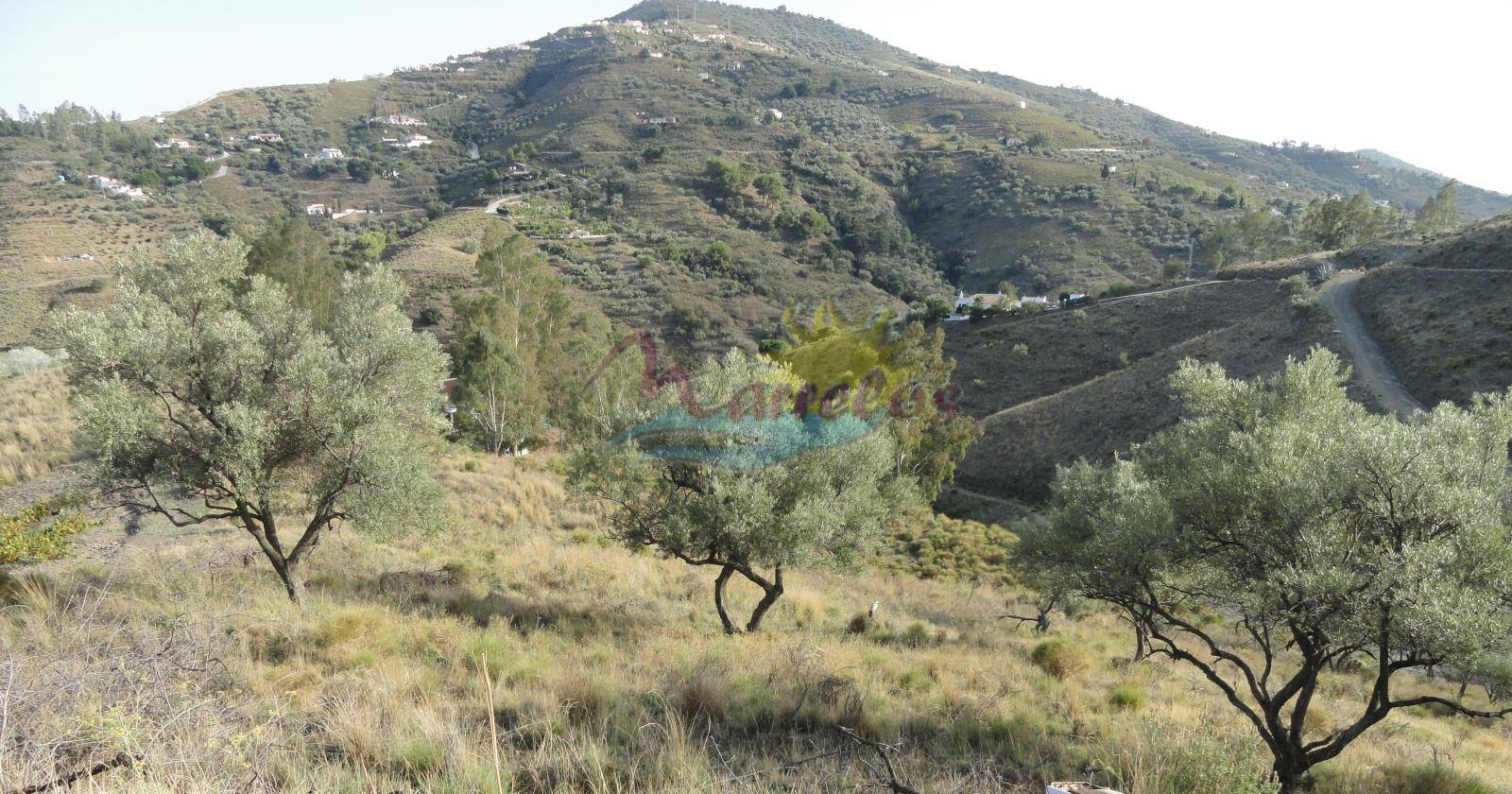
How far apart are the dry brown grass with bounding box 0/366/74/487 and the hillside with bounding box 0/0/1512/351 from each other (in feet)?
93.8

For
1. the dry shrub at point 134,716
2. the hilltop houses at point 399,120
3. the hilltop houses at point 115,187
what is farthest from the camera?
the hilltop houses at point 399,120

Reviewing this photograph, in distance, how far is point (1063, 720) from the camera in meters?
8.45

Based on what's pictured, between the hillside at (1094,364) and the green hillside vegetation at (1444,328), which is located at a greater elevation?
the green hillside vegetation at (1444,328)

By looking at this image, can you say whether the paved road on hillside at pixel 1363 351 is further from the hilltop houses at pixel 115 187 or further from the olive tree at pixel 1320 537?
the hilltop houses at pixel 115 187

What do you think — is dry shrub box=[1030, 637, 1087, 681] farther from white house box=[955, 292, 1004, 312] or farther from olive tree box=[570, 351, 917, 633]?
white house box=[955, 292, 1004, 312]

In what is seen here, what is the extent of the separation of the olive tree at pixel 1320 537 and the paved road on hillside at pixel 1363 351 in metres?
20.6

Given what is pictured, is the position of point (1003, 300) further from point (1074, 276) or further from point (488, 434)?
point (488, 434)

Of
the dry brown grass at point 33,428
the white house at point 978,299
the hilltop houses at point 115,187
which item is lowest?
the dry brown grass at point 33,428

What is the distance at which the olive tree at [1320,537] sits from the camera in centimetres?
550

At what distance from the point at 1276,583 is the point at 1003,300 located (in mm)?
54727

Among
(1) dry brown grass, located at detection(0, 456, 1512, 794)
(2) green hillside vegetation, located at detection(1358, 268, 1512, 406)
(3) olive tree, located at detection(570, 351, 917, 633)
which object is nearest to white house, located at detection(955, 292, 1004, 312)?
(2) green hillside vegetation, located at detection(1358, 268, 1512, 406)

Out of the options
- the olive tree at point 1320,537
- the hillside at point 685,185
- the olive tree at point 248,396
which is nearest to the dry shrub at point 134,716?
the olive tree at point 248,396

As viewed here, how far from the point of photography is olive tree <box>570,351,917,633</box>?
35.8 ft

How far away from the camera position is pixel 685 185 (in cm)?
9650
